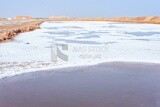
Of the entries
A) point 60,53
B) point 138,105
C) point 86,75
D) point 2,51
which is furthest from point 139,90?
point 2,51

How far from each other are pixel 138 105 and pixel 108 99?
31.2 inches

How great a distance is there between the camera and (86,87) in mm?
8945

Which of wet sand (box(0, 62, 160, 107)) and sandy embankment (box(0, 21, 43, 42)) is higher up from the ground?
wet sand (box(0, 62, 160, 107))

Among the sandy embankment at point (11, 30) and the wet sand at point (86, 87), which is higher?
the wet sand at point (86, 87)

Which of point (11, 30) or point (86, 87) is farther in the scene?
point (11, 30)

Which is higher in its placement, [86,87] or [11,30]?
[86,87]

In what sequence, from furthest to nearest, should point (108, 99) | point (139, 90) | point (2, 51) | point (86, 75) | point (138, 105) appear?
1. point (2, 51)
2. point (86, 75)
3. point (139, 90)
4. point (108, 99)
5. point (138, 105)

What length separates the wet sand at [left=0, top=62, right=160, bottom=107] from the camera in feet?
24.7

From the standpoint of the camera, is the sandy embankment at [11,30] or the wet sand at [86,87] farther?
the sandy embankment at [11,30]

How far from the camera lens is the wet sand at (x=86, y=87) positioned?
7.54 meters

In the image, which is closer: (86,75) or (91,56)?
(86,75)

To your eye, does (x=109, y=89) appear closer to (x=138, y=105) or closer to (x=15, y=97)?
(x=138, y=105)

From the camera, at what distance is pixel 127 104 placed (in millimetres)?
7293

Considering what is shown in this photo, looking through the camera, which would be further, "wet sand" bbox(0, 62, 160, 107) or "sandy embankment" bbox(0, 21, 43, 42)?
"sandy embankment" bbox(0, 21, 43, 42)
